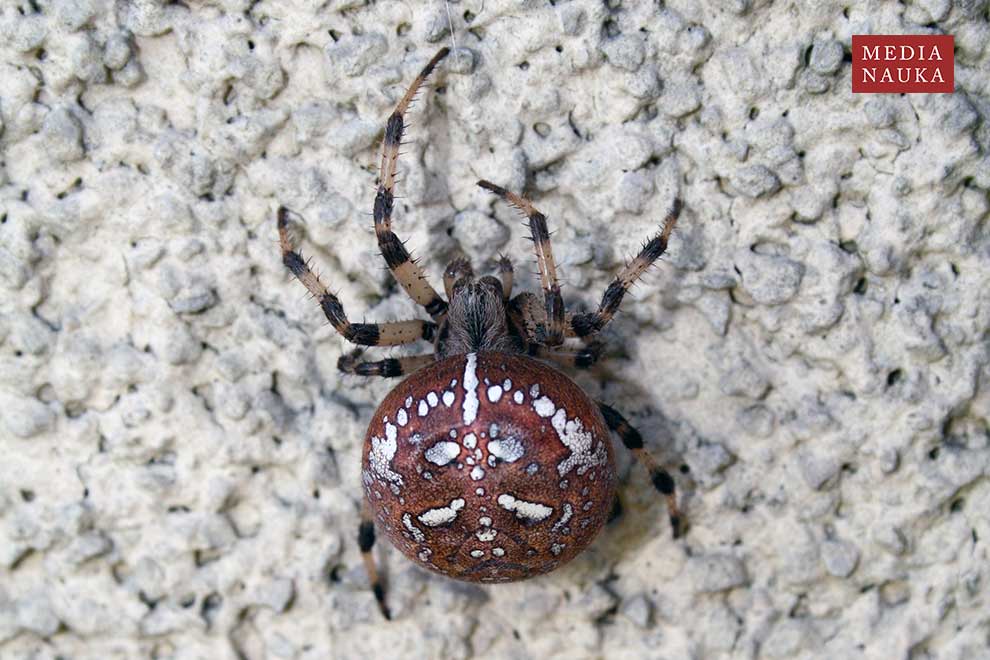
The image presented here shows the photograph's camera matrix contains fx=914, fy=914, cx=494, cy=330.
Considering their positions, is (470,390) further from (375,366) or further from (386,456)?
(375,366)

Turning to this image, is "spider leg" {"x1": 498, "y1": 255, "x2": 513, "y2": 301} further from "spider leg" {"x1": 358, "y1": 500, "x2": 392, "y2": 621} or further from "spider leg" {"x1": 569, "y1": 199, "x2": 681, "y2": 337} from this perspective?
"spider leg" {"x1": 358, "y1": 500, "x2": 392, "y2": 621}

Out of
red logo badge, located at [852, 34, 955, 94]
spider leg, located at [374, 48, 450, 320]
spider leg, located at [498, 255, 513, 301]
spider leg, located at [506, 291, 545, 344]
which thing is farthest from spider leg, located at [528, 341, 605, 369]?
red logo badge, located at [852, 34, 955, 94]

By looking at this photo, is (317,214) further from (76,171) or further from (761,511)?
(761,511)

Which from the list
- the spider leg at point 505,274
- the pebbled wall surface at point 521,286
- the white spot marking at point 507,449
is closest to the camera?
the white spot marking at point 507,449

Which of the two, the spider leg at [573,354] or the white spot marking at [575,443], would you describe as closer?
the white spot marking at [575,443]

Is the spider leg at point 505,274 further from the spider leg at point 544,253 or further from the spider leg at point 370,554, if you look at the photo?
the spider leg at point 370,554

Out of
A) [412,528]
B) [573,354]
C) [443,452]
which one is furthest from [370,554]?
[573,354]

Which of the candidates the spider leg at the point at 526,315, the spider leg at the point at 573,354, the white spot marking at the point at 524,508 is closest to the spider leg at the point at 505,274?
the spider leg at the point at 526,315

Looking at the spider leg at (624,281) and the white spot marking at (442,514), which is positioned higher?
the spider leg at (624,281)
